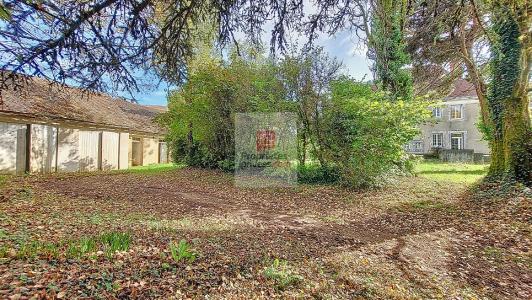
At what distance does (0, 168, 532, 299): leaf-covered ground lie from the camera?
2.74 meters

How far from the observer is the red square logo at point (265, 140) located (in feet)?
33.9

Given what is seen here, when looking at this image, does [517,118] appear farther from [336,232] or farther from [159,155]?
[159,155]

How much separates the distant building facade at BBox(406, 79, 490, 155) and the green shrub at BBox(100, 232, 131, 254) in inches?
1034

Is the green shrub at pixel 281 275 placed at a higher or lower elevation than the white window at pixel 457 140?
lower

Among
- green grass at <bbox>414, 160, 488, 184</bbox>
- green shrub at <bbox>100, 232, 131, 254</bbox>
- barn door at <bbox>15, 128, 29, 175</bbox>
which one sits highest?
barn door at <bbox>15, 128, 29, 175</bbox>

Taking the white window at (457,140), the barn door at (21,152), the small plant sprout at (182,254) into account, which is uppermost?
the white window at (457,140)

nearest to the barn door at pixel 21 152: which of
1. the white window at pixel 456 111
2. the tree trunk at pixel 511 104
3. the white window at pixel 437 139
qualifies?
the tree trunk at pixel 511 104

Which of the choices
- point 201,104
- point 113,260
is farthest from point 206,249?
point 201,104

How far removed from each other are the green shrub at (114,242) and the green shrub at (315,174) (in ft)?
23.2

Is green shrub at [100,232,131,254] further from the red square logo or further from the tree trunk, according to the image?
the tree trunk

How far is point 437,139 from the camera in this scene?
2680 cm

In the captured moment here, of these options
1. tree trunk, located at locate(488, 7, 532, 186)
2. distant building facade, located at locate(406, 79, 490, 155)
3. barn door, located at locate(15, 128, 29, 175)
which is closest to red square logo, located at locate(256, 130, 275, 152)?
tree trunk, located at locate(488, 7, 532, 186)

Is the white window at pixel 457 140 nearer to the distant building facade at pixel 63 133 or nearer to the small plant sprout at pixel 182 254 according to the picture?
the distant building facade at pixel 63 133

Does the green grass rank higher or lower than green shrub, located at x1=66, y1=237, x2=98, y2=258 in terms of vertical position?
higher
